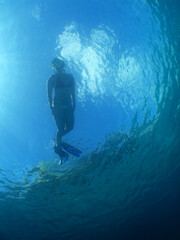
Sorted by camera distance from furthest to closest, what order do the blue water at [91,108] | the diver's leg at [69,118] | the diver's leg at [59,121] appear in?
1. the blue water at [91,108]
2. the diver's leg at [69,118]
3. the diver's leg at [59,121]

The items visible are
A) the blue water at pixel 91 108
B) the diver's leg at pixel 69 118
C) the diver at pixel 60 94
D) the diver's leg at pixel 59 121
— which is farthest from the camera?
the blue water at pixel 91 108

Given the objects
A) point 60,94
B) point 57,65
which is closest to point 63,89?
point 60,94

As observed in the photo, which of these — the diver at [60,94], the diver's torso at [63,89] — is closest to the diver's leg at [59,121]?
the diver at [60,94]

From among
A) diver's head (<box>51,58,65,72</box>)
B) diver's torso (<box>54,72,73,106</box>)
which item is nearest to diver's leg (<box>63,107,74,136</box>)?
diver's torso (<box>54,72,73,106</box>)

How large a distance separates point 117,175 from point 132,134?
14.3 ft

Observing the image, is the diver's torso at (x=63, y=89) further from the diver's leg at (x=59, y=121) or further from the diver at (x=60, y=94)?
the diver's leg at (x=59, y=121)

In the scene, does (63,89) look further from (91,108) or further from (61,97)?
(91,108)

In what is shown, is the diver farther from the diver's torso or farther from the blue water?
the blue water

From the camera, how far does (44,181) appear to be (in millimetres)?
10430

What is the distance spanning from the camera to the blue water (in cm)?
665

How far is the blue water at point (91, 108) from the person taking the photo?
665 cm

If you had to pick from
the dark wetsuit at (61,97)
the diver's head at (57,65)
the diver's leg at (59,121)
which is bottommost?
the diver's leg at (59,121)

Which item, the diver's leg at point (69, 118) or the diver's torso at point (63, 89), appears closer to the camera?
the diver's torso at point (63, 89)

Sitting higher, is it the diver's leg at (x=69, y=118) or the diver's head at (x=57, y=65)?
the diver's head at (x=57, y=65)
